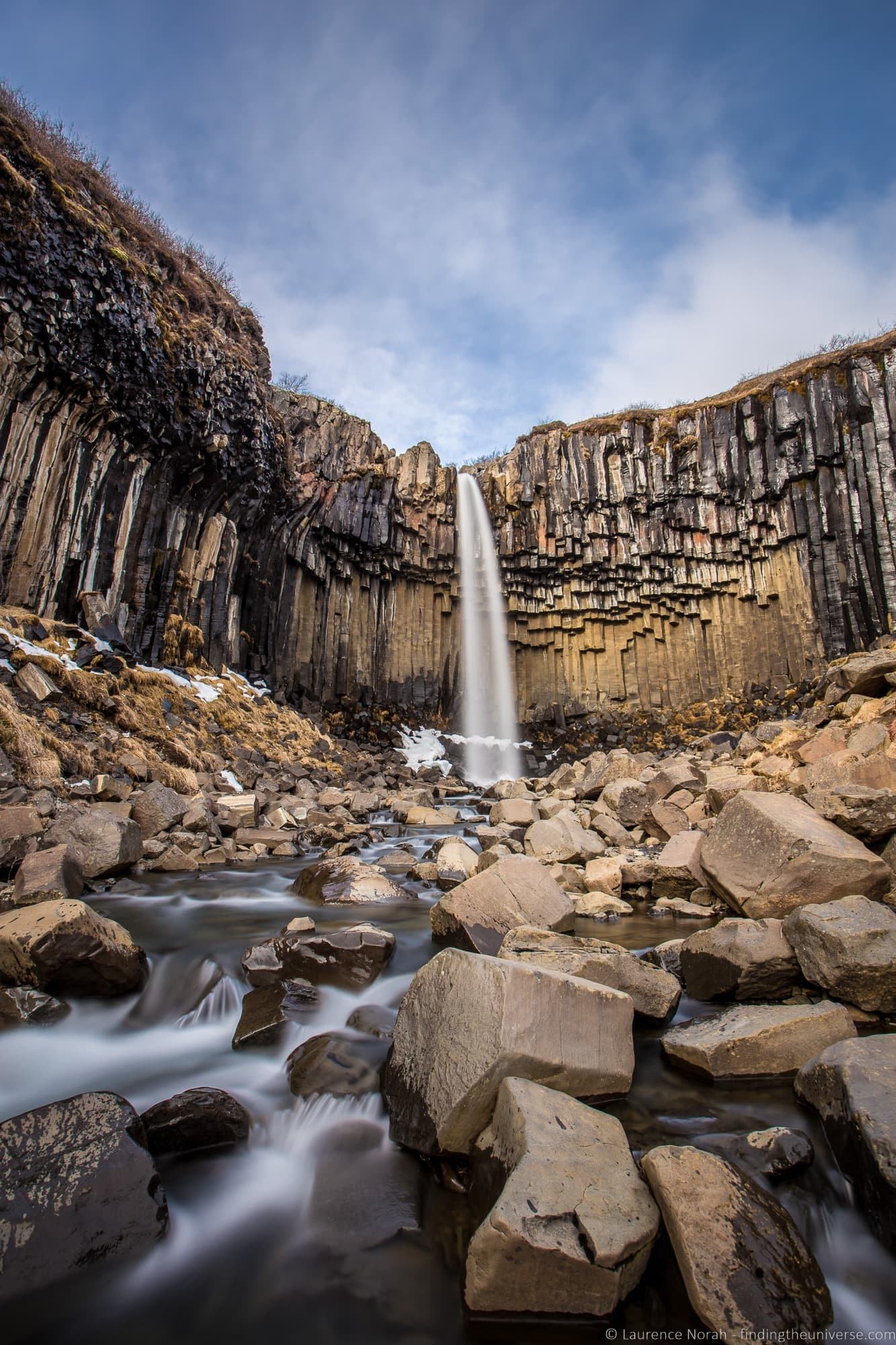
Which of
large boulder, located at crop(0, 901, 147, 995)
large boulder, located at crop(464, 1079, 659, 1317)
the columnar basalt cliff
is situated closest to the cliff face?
the columnar basalt cliff

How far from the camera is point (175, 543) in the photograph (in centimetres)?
1650

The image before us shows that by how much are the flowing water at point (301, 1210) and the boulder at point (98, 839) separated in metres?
3.08

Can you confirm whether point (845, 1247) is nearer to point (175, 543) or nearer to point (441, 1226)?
point (441, 1226)

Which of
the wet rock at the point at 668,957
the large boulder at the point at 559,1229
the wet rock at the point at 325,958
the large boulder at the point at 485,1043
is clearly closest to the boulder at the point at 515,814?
the wet rock at the point at 668,957

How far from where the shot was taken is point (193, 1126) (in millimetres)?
2754

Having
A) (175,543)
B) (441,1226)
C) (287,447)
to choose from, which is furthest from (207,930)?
(287,447)

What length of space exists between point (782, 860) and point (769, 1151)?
2.65 metres

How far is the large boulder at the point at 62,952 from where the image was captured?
368cm

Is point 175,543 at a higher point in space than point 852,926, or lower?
higher

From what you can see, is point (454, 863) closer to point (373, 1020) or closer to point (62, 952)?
point (373, 1020)

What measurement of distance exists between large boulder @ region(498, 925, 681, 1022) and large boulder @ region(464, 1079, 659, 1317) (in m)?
1.21

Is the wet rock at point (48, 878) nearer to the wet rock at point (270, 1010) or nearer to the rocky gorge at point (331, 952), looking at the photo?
→ the rocky gorge at point (331, 952)

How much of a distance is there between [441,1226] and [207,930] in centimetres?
376

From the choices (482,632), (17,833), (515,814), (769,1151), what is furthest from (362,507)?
(769,1151)
